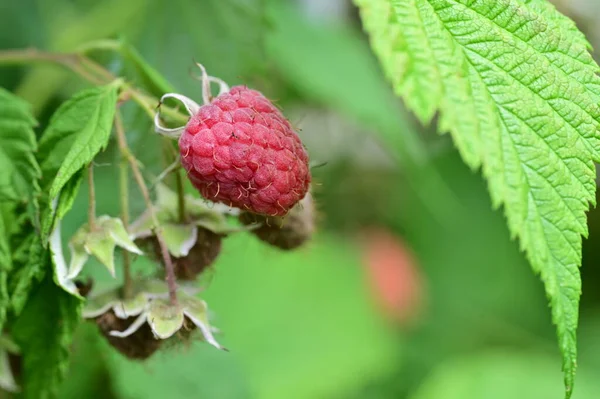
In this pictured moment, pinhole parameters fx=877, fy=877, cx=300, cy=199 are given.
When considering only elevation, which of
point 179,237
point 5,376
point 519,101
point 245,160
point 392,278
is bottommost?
point 392,278

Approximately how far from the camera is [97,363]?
165 cm

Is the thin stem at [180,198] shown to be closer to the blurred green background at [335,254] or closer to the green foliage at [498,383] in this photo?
the blurred green background at [335,254]

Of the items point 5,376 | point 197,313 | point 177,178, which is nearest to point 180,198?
point 177,178

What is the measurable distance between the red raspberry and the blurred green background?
19 centimetres

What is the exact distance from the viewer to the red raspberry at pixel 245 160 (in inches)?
35.0

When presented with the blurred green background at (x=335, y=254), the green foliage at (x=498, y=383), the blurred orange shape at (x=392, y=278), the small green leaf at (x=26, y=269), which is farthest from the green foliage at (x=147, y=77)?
the blurred orange shape at (x=392, y=278)

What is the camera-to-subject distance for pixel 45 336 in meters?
1.06

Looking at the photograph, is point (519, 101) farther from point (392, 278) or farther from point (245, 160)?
point (392, 278)

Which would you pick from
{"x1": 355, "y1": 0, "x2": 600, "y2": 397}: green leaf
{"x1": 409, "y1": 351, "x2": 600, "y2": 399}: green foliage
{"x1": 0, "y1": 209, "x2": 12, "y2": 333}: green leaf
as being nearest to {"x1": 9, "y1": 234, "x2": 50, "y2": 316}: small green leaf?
{"x1": 0, "y1": 209, "x2": 12, "y2": 333}: green leaf

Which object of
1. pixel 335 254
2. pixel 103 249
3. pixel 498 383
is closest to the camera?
pixel 103 249

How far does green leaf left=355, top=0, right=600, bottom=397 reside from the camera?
783 millimetres

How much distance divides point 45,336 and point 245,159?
1.19ft

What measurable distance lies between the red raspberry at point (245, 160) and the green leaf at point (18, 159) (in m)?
0.21

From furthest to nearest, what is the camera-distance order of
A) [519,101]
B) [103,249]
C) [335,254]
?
1. [335,254]
2. [103,249]
3. [519,101]
